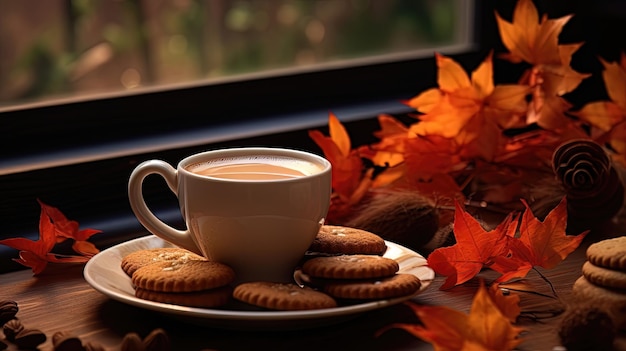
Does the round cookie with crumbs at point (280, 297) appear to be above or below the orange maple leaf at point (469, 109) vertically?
below

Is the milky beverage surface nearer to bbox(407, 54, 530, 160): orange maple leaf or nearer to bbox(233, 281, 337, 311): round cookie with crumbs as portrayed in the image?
bbox(233, 281, 337, 311): round cookie with crumbs

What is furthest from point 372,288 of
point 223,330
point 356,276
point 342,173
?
point 342,173

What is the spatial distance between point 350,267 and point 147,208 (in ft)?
0.64

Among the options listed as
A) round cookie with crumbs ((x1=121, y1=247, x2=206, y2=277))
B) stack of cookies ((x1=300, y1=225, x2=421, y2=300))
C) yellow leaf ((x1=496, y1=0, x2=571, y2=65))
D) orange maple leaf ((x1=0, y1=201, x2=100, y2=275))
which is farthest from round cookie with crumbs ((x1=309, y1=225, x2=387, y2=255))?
yellow leaf ((x1=496, y1=0, x2=571, y2=65))

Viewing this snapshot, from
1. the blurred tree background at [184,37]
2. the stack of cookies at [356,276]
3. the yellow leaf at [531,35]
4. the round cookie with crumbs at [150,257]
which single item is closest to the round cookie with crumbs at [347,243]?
the stack of cookies at [356,276]

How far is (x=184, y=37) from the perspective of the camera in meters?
1.21

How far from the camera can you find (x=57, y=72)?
1.11 metres

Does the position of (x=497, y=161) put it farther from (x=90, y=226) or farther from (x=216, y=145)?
(x=90, y=226)

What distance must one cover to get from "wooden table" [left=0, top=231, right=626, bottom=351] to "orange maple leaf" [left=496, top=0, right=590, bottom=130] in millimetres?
240

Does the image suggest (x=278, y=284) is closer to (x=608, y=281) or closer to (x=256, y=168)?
(x=256, y=168)

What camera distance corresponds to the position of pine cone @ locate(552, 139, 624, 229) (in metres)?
0.94

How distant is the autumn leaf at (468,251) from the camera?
31.1 inches

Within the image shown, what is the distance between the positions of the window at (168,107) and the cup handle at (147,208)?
0.53 feet

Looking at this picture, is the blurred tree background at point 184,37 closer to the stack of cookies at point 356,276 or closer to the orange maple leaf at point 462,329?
the stack of cookies at point 356,276
